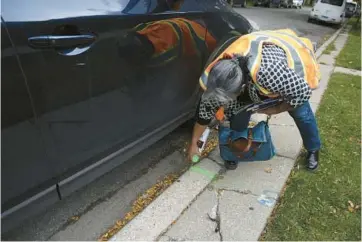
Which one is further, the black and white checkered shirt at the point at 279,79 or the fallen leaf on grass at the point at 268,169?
the fallen leaf on grass at the point at 268,169

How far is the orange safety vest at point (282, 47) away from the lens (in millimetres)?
2154

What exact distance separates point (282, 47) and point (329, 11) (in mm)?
19499

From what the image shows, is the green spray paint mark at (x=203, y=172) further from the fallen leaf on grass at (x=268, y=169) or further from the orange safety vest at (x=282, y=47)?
the orange safety vest at (x=282, y=47)

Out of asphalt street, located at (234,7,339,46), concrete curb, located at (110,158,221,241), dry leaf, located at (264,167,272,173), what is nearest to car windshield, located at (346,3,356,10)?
asphalt street, located at (234,7,339,46)

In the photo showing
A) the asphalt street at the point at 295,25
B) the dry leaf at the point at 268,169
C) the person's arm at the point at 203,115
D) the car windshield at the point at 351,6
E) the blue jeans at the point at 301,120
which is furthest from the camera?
the car windshield at the point at 351,6

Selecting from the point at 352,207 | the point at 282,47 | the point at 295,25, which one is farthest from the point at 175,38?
the point at 295,25

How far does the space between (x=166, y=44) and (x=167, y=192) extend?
90cm

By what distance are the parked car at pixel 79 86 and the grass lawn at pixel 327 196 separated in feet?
3.03

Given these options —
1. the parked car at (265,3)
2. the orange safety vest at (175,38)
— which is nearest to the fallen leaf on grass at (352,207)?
the orange safety vest at (175,38)

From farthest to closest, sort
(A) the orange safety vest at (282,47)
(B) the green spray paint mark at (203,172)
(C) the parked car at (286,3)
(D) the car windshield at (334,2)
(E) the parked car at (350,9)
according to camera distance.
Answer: (C) the parked car at (286,3)
(E) the parked car at (350,9)
(D) the car windshield at (334,2)
(B) the green spray paint mark at (203,172)
(A) the orange safety vest at (282,47)

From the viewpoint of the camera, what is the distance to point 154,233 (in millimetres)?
2053

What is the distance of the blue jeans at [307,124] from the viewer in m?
2.53

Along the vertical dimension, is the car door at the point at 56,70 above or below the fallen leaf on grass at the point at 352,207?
above

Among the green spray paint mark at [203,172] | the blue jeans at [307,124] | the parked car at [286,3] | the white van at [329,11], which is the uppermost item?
the blue jeans at [307,124]
